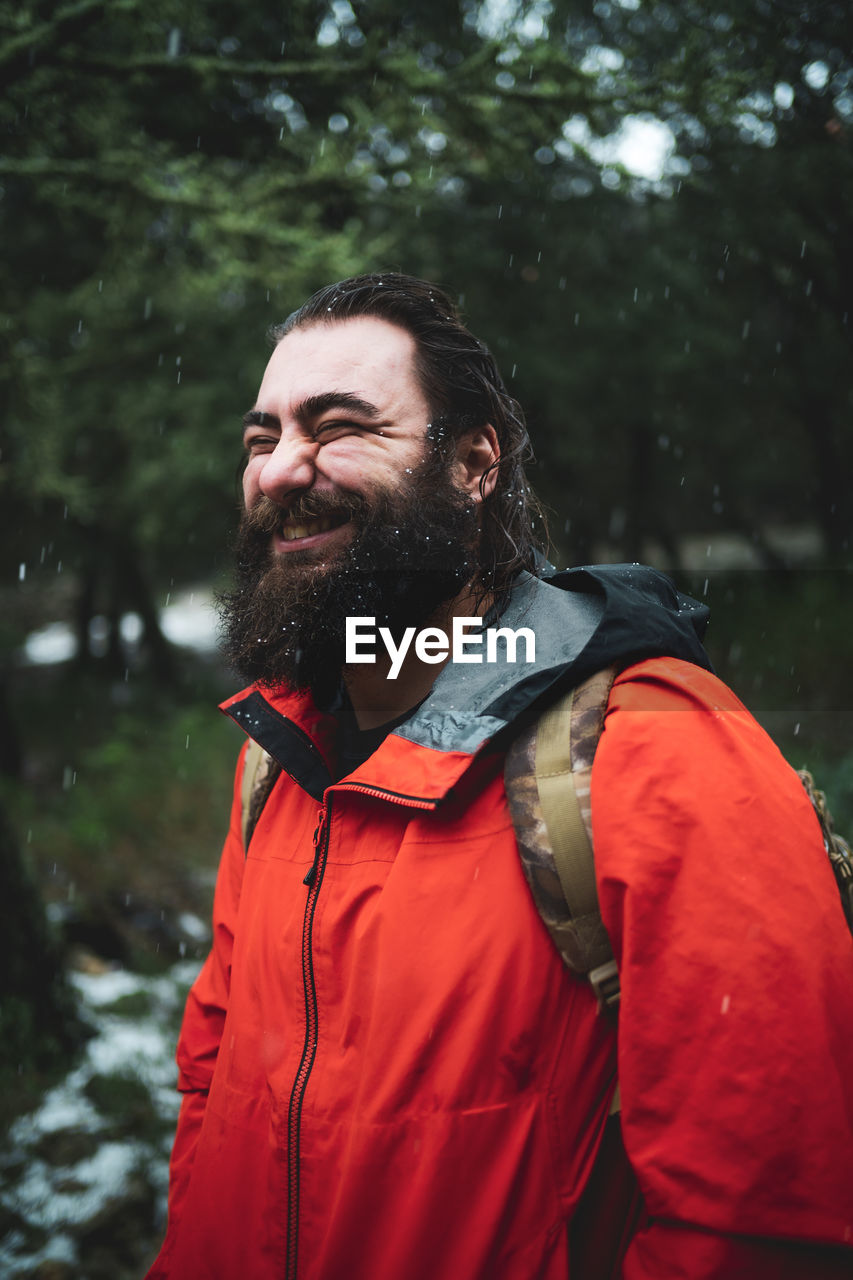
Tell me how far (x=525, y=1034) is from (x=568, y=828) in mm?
376

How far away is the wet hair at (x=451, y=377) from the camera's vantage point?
6.22 ft

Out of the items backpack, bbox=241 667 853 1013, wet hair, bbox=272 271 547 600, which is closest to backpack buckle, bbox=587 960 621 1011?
backpack, bbox=241 667 853 1013

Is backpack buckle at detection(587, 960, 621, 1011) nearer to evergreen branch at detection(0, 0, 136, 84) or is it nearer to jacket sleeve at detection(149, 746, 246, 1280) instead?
jacket sleeve at detection(149, 746, 246, 1280)

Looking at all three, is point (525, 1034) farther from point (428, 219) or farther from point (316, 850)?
point (428, 219)

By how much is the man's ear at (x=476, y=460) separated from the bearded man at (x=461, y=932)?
11mm

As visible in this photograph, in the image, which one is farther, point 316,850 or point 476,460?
point 476,460

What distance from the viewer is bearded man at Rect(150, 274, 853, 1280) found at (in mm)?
1122

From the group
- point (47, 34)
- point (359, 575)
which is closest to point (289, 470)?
point (359, 575)

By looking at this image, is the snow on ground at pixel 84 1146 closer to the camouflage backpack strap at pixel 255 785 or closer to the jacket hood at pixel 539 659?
the camouflage backpack strap at pixel 255 785

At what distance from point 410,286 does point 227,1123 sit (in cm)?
207

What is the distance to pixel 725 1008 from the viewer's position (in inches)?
44.3

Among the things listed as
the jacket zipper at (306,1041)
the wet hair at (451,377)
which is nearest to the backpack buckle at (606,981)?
the jacket zipper at (306,1041)

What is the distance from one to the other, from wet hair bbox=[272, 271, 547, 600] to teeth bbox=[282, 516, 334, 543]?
34 cm
